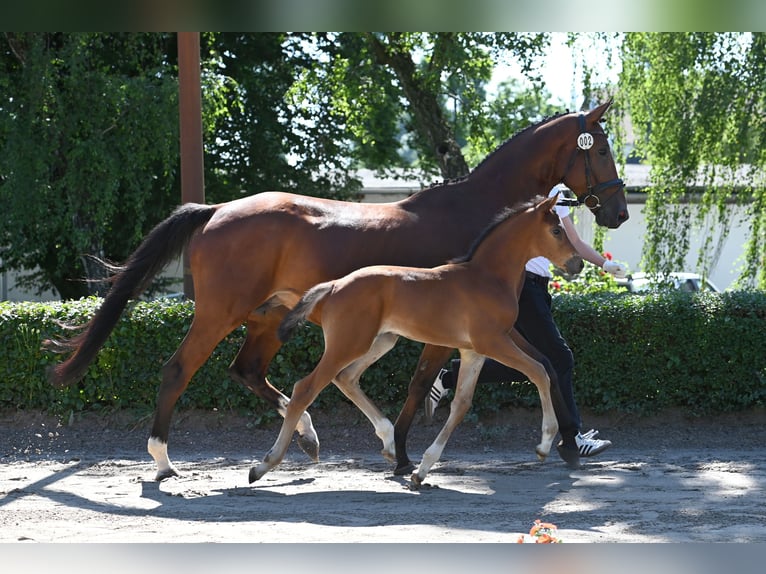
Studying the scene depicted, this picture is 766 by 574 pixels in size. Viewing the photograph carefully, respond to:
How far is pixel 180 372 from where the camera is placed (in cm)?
627

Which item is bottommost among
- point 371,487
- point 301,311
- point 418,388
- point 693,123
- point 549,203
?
point 371,487

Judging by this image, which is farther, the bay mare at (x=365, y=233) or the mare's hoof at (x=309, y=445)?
the mare's hoof at (x=309, y=445)

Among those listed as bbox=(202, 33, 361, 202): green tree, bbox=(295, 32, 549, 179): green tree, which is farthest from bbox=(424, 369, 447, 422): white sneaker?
bbox=(202, 33, 361, 202): green tree

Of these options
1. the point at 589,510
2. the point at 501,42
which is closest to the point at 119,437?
the point at 589,510

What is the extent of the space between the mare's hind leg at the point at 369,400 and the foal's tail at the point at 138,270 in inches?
58.7

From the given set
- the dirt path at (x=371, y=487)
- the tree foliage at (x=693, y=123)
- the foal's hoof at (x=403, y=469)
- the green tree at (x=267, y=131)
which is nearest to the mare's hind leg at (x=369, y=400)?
the foal's hoof at (x=403, y=469)

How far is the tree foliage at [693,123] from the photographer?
1241cm

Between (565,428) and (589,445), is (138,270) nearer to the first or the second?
(565,428)

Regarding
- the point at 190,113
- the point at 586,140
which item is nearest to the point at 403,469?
the point at 586,140

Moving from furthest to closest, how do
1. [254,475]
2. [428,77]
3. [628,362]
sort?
[428,77] < [628,362] < [254,475]

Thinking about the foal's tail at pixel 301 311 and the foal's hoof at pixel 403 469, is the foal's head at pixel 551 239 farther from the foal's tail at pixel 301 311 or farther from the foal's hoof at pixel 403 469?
the foal's hoof at pixel 403 469

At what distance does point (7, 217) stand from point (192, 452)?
6259 millimetres

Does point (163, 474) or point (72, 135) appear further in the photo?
point (72, 135)

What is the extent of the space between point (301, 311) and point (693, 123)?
29.4 feet
